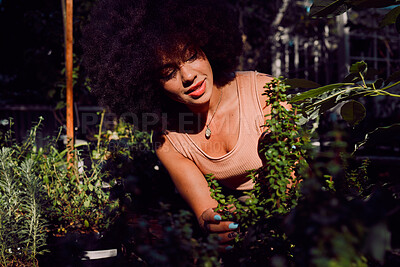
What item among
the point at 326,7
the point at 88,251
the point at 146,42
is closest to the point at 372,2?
the point at 326,7

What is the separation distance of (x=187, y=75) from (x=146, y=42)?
30cm

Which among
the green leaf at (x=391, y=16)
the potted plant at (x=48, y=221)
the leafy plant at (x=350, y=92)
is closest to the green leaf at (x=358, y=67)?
the leafy plant at (x=350, y=92)

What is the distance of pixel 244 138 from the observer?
6.04 ft

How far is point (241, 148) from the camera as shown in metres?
1.82

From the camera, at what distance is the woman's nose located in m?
1.73

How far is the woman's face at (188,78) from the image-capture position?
1749mm

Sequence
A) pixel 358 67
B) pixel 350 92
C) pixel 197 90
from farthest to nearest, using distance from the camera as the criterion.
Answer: pixel 197 90 < pixel 350 92 < pixel 358 67

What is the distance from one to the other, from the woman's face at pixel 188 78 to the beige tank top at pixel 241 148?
25 cm

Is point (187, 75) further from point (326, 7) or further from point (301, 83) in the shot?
point (326, 7)

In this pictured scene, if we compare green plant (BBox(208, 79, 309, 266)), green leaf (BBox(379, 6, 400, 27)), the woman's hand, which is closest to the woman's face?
green plant (BBox(208, 79, 309, 266))

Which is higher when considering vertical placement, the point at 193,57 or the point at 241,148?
the point at 193,57

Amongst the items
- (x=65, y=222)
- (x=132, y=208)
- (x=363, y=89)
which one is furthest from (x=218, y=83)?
(x=65, y=222)

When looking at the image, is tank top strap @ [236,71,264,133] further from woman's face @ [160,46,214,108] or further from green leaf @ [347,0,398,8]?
green leaf @ [347,0,398,8]

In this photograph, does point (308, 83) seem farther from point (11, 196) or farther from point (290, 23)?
point (290, 23)
